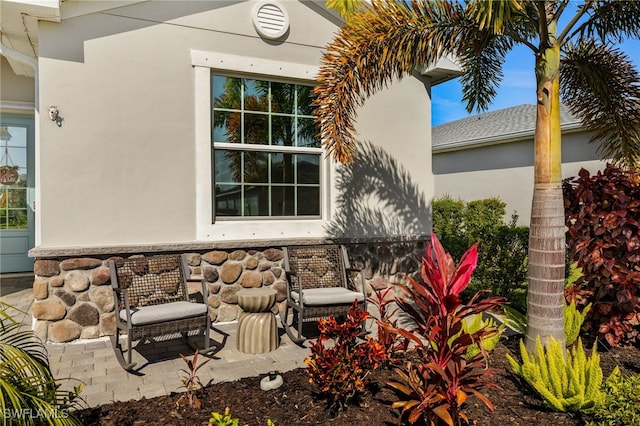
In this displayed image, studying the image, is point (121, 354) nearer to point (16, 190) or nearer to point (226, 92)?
point (226, 92)

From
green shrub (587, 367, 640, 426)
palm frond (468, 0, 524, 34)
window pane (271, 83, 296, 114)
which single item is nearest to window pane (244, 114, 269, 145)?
window pane (271, 83, 296, 114)

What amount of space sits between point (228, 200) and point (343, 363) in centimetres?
305

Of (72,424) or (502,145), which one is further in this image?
(502,145)

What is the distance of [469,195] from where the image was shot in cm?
1280

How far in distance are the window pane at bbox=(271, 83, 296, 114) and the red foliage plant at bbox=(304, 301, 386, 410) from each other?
331cm

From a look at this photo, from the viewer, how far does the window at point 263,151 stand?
534cm

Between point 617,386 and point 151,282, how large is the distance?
13.9 feet

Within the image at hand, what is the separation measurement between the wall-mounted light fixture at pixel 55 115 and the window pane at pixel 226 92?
167cm

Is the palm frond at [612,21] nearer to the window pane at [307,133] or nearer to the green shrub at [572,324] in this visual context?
the green shrub at [572,324]

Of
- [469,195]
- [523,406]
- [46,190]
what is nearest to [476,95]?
[523,406]

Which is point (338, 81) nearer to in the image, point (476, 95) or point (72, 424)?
point (476, 95)

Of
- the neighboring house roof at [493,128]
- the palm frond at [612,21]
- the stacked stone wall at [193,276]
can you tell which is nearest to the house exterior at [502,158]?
the neighboring house roof at [493,128]

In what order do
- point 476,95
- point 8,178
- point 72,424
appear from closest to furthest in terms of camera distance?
point 72,424
point 476,95
point 8,178

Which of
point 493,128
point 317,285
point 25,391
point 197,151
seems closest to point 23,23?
point 197,151
